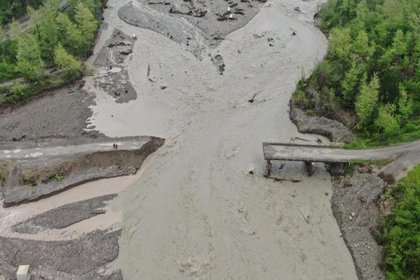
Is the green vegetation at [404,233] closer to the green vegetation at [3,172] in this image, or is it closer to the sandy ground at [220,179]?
the sandy ground at [220,179]

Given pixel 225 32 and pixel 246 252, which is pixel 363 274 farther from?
pixel 225 32

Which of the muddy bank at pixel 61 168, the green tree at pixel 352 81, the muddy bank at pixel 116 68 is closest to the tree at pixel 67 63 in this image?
the muddy bank at pixel 116 68

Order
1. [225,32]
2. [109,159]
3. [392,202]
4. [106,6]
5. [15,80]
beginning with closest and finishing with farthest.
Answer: [392,202] < [109,159] < [15,80] < [225,32] < [106,6]

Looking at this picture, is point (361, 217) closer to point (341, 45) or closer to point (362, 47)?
point (362, 47)

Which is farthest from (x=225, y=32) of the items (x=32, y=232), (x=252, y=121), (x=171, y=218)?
(x=32, y=232)

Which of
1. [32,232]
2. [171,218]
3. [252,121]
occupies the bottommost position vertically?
[32,232]

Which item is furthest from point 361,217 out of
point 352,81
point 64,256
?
point 64,256
